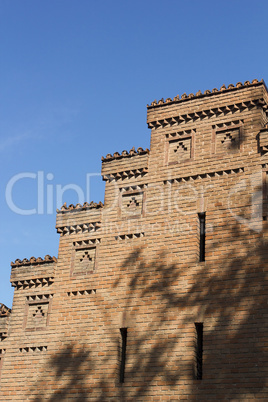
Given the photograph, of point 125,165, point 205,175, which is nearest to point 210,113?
point 205,175

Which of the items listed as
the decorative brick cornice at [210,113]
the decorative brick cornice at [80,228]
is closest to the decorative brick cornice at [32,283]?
the decorative brick cornice at [80,228]

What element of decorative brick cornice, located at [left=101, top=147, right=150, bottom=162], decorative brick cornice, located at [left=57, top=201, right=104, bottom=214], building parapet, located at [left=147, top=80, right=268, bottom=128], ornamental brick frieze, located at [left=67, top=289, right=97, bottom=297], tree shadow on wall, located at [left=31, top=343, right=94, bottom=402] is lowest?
tree shadow on wall, located at [left=31, top=343, right=94, bottom=402]

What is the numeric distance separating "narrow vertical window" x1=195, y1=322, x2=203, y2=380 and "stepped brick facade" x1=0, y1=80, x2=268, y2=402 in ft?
0.08

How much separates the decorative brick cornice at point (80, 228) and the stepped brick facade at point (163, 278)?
0.11 feet

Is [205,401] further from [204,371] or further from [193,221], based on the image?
[193,221]

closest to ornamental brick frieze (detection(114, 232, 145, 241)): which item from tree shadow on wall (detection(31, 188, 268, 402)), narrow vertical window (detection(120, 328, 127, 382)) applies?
tree shadow on wall (detection(31, 188, 268, 402))

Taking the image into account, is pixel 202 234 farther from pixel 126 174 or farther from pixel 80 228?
pixel 80 228

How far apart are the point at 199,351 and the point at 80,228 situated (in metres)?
5.27

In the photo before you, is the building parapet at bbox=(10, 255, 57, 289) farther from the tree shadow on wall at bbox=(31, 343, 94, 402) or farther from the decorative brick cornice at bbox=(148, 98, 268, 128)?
the decorative brick cornice at bbox=(148, 98, 268, 128)

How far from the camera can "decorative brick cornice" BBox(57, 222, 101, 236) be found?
17844mm

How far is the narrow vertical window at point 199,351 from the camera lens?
48.3 feet

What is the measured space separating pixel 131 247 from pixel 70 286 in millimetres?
2104

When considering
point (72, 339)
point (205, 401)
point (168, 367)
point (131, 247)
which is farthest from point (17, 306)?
point (205, 401)

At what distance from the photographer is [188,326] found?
15039mm
